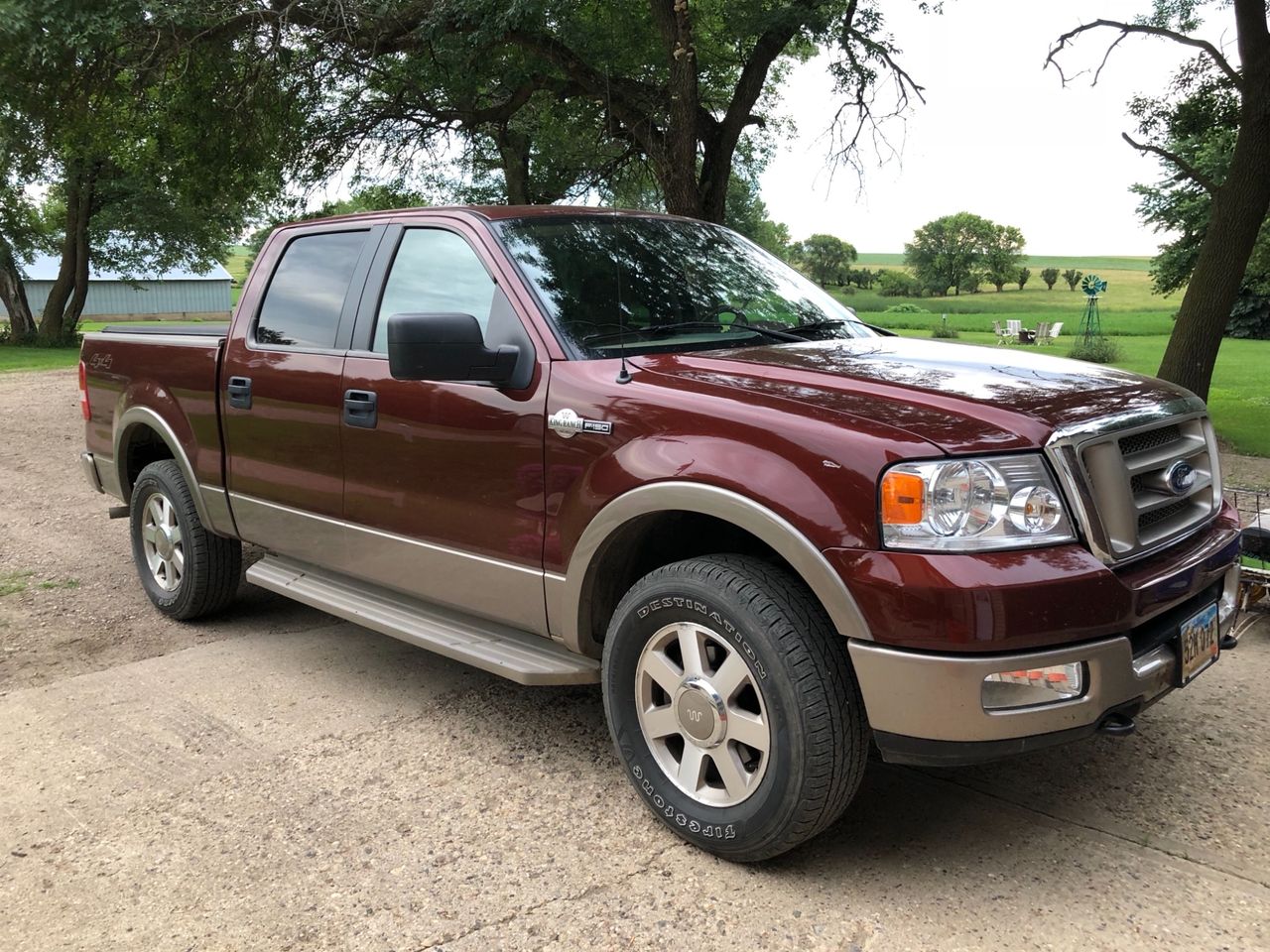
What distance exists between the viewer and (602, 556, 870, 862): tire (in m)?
2.79

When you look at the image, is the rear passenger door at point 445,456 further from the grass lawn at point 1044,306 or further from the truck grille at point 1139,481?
the grass lawn at point 1044,306

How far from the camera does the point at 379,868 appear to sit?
10.1 feet

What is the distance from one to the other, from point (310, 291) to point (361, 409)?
2.82ft

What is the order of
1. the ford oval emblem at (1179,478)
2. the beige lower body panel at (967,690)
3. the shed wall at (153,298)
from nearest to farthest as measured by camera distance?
the beige lower body panel at (967,690) → the ford oval emblem at (1179,478) → the shed wall at (153,298)

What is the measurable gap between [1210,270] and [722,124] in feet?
19.7

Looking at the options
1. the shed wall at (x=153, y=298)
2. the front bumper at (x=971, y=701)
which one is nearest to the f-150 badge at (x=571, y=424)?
the front bumper at (x=971, y=701)

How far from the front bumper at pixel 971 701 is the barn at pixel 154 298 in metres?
75.3

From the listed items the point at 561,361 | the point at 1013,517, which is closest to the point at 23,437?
the point at 561,361

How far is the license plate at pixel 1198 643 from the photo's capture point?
293 cm

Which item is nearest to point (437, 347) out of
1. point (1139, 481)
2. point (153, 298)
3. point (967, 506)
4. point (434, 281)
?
point (434, 281)

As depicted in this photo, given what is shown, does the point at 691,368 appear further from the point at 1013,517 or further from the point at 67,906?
the point at 67,906

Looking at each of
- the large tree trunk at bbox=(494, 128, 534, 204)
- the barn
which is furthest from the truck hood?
the barn

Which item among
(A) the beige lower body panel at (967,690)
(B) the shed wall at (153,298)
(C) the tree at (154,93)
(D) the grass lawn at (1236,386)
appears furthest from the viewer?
(B) the shed wall at (153,298)

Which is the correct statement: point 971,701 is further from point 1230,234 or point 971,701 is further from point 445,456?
point 1230,234
